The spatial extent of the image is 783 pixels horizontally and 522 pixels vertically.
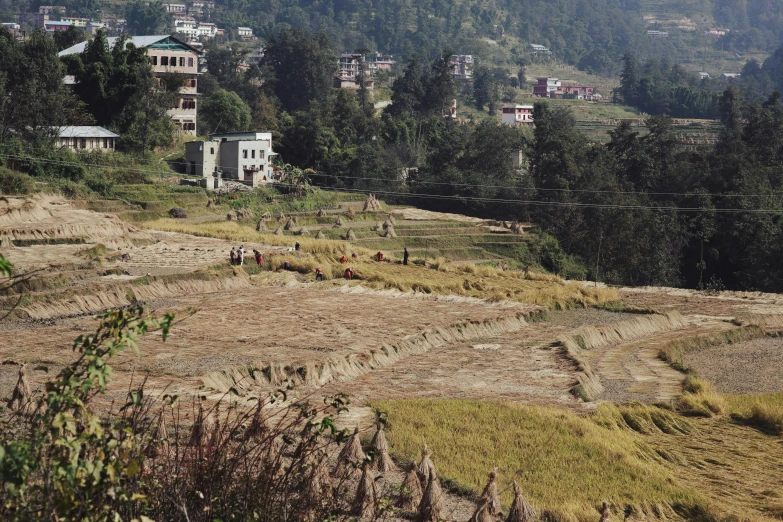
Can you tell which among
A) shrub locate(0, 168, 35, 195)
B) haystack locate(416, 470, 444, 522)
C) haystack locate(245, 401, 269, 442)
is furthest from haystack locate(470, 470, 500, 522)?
shrub locate(0, 168, 35, 195)

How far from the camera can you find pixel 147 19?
162 m

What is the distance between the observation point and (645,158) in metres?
58.8

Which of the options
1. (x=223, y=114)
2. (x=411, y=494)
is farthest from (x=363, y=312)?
(x=223, y=114)

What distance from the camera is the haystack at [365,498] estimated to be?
12178 millimetres

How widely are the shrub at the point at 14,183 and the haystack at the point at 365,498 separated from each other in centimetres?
2754

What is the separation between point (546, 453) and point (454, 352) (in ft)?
26.1

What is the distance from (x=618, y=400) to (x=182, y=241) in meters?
19.0

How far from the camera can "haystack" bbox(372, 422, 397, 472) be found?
14.5 metres

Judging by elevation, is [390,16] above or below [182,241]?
above

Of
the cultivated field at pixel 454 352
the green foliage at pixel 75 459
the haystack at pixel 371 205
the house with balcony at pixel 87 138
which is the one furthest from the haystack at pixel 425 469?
the house with balcony at pixel 87 138

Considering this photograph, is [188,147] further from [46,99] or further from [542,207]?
[542,207]

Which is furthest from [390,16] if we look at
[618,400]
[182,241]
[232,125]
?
[618,400]

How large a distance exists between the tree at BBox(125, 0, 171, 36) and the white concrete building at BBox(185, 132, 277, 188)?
11530 cm

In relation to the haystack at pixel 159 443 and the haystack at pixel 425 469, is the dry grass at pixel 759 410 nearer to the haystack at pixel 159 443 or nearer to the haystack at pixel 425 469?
the haystack at pixel 425 469
